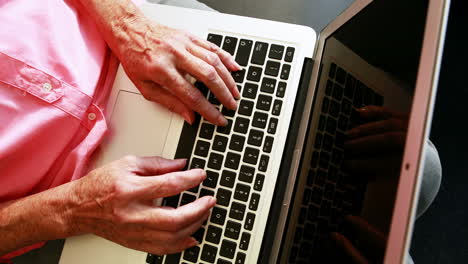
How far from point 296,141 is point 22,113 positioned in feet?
1.78

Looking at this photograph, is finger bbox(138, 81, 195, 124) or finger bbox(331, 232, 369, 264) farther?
finger bbox(138, 81, 195, 124)

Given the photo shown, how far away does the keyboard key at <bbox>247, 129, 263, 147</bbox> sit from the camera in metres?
0.68

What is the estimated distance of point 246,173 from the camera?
2.21 feet

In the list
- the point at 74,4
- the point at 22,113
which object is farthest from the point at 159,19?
the point at 22,113

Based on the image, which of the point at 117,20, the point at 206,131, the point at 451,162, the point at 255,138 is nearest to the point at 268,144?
the point at 255,138

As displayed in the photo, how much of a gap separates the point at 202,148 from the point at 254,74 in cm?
19

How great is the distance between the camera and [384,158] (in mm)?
486

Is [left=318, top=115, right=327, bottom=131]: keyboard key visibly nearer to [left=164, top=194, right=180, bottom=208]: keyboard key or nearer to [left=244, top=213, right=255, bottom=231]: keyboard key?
[left=244, top=213, right=255, bottom=231]: keyboard key

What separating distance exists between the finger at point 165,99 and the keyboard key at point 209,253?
0.25m

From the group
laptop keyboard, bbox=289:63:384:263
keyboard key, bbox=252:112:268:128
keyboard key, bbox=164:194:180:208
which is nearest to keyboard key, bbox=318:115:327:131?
laptop keyboard, bbox=289:63:384:263

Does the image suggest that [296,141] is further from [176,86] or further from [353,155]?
[176,86]

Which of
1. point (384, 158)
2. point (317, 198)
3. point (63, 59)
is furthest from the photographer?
point (63, 59)

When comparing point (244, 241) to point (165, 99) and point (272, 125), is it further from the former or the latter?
point (165, 99)

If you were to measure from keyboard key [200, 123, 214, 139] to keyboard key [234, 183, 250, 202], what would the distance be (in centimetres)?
12
